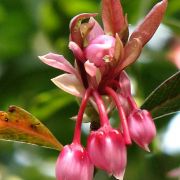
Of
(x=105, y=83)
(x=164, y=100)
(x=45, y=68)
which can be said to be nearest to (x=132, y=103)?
(x=105, y=83)

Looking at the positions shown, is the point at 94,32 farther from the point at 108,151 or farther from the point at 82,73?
the point at 108,151

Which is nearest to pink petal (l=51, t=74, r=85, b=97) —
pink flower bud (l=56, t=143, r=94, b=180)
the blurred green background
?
pink flower bud (l=56, t=143, r=94, b=180)

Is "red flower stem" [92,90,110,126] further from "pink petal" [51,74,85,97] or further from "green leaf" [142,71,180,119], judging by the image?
"green leaf" [142,71,180,119]

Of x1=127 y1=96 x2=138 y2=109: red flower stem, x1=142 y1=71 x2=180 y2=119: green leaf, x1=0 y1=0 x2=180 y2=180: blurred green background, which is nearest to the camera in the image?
x1=127 y1=96 x2=138 y2=109: red flower stem

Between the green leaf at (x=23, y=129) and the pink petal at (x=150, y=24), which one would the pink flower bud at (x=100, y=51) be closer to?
the pink petal at (x=150, y=24)

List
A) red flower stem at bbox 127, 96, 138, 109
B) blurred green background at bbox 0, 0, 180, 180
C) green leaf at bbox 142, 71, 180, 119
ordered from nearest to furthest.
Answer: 1. red flower stem at bbox 127, 96, 138, 109
2. green leaf at bbox 142, 71, 180, 119
3. blurred green background at bbox 0, 0, 180, 180

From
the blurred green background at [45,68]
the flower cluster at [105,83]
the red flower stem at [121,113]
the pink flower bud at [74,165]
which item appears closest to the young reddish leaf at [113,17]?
the flower cluster at [105,83]

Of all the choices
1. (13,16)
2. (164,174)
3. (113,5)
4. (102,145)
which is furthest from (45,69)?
(102,145)
